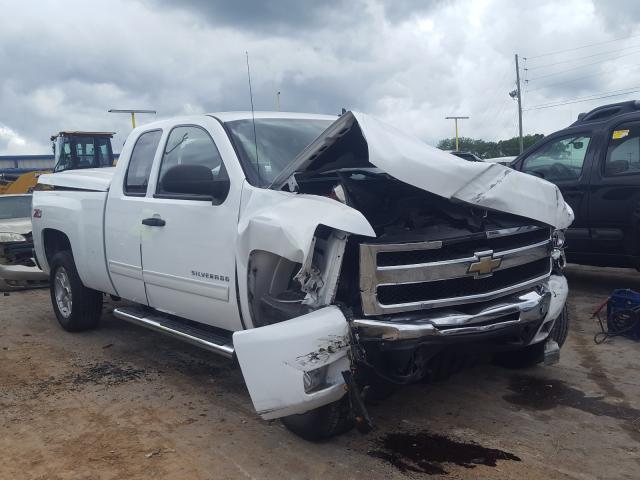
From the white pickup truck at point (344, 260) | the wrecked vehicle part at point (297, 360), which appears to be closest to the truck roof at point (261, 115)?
the white pickup truck at point (344, 260)

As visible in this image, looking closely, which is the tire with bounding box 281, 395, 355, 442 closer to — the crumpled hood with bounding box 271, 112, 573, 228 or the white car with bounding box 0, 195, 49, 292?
the crumpled hood with bounding box 271, 112, 573, 228

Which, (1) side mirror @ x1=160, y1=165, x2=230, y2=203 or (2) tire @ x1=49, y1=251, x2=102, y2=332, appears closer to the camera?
(1) side mirror @ x1=160, y1=165, x2=230, y2=203

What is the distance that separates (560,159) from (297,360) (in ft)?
16.9

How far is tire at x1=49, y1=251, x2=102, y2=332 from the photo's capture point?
5.98 metres

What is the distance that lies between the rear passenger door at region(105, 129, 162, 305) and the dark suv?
4425mm

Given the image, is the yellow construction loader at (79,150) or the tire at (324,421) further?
the yellow construction loader at (79,150)

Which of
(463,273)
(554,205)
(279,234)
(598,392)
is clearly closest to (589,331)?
(598,392)

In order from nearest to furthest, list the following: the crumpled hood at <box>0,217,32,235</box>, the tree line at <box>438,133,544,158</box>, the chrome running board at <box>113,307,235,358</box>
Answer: the chrome running board at <box>113,307,235,358</box>, the crumpled hood at <box>0,217,32,235</box>, the tree line at <box>438,133,544,158</box>

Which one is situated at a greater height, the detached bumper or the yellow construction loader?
the yellow construction loader

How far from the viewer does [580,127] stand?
269 inches

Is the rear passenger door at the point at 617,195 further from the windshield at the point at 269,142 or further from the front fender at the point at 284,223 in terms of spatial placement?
the front fender at the point at 284,223

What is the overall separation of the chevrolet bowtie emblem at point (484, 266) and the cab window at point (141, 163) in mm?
2702

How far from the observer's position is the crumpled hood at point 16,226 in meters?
8.96

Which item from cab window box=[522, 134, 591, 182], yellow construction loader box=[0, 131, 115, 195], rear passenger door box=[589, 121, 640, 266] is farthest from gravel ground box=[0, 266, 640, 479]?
yellow construction loader box=[0, 131, 115, 195]
